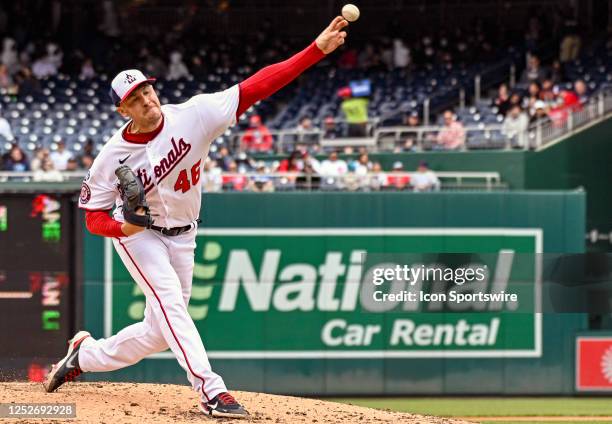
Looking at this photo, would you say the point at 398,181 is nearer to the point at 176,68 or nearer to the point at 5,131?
the point at 5,131

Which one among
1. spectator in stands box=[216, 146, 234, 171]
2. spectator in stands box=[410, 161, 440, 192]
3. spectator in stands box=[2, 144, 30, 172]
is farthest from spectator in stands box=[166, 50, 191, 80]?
spectator in stands box=[410, 161, 440, 192]

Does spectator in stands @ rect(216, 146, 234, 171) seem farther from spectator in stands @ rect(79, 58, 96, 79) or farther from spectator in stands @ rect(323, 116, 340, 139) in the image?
spectator in stands @ rect(79, 58, 96, 79)

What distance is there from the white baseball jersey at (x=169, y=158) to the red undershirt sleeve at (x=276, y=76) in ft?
0.19

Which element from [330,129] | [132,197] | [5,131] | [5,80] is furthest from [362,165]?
[132,197]

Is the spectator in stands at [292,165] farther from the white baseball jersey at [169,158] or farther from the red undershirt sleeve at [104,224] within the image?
the red undershirt sleeve at [104,224]

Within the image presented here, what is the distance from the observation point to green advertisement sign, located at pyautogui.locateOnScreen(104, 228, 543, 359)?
11.9 m

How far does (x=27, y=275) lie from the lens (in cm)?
1000

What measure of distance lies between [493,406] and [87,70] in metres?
11.4

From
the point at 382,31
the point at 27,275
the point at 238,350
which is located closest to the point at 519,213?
the point at 238,350

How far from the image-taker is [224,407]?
252 inches

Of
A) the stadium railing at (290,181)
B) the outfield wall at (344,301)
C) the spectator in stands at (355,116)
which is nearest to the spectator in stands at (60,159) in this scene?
the stadium railing at (290,181)

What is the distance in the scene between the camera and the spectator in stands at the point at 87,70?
20.6 m

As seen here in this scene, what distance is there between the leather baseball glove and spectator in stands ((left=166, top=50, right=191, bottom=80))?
1450cm

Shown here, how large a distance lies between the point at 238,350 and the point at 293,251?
1.11 m
